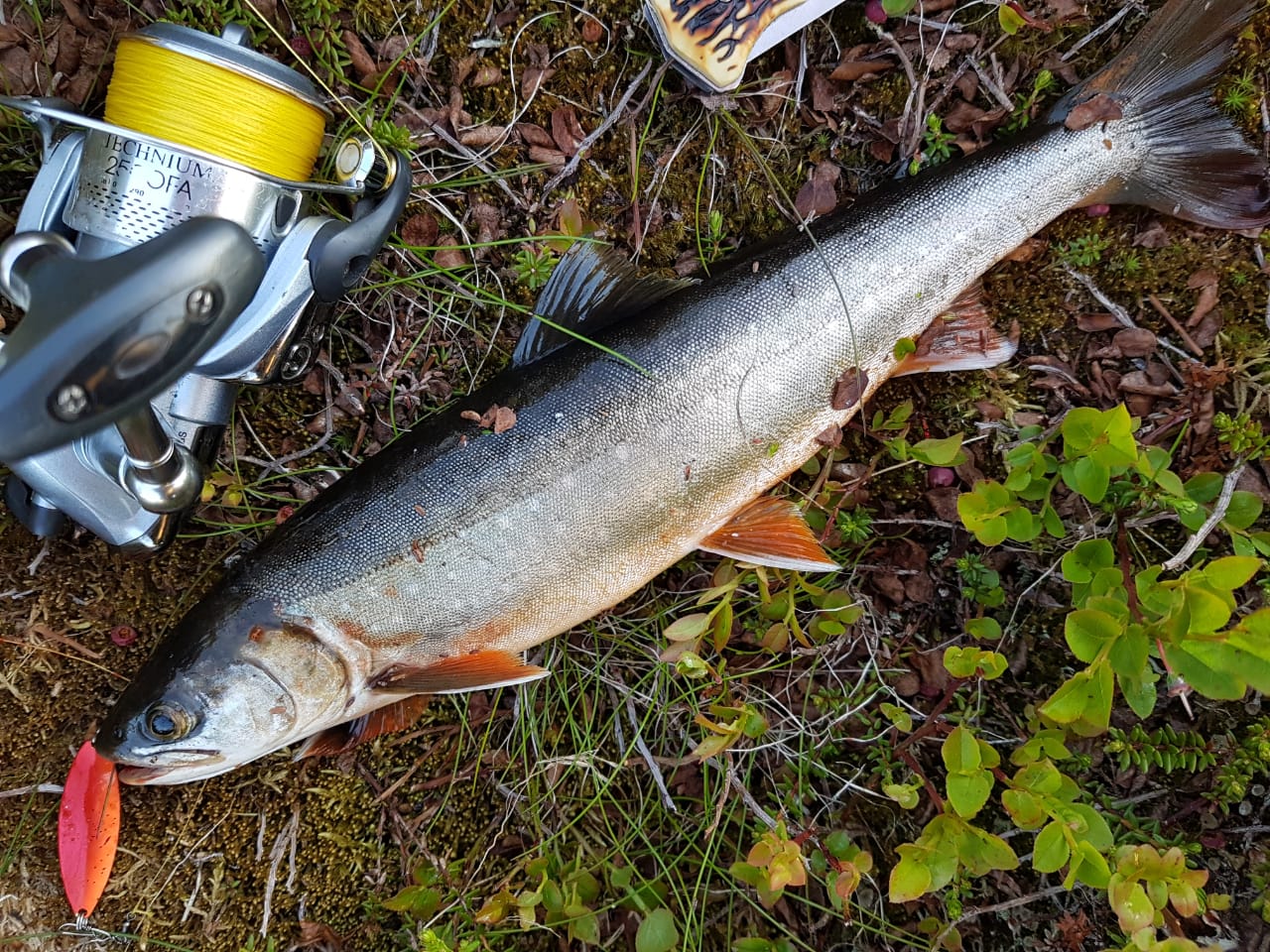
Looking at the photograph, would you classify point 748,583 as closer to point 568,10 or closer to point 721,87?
point 721,87

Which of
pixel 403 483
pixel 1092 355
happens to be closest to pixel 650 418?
pixel 403 483

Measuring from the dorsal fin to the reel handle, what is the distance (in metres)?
1.18

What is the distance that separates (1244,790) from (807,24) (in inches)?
118

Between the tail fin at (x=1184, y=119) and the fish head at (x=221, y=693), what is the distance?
2934 millimetres

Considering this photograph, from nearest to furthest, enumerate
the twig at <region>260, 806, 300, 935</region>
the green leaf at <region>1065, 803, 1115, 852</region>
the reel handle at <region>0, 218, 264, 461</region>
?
the reel handle at <region>0, 218, 264, 461</region>
the green leaf at <region>1065, 803, 1115, 852</region>
the twig at <region>260, 806, 300, 935</region>

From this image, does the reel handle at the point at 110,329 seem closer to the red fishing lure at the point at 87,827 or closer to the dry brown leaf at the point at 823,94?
the red fishing lure at the point at 87,827

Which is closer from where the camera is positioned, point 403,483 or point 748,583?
point 403,483

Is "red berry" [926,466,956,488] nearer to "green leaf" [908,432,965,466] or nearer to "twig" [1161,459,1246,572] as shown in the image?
"green leaf" [908,432,965,466]

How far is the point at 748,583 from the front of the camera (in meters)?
2.82

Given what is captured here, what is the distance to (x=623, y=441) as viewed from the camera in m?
2.34

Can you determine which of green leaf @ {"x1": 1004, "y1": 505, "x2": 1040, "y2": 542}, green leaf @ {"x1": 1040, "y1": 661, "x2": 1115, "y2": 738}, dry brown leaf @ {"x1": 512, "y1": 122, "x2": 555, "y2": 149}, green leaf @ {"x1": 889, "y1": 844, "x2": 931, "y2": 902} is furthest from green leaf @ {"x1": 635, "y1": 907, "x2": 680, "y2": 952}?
dry brown leaf @ {"x1": 512, "y1": 122, "x2": 555, "y2": 149}

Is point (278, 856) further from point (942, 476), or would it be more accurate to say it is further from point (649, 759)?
point (942, 476)

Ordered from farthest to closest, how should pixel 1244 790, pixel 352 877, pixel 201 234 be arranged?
pixel 352 877 < pixel 1244 790 < pixel 201 234

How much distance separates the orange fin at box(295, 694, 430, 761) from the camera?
255 centimetres
